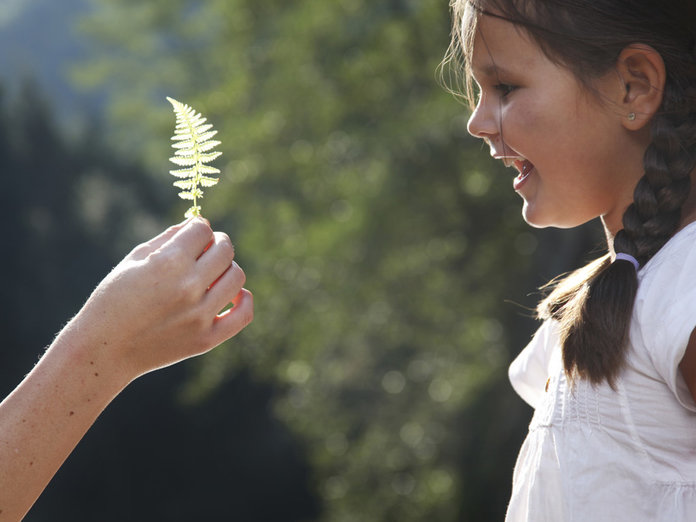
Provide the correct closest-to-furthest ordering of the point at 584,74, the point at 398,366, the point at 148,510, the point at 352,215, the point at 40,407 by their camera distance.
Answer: the point at 40,407 < the point at 584,74 < the point at 352,215 < the point at 398,366 < the point at 148,510

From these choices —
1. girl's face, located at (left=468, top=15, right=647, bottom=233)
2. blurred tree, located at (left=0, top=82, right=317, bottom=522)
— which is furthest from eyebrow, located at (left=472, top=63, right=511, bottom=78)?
blurred tree, located at (left=0, top=82, right=317, bottom=522)

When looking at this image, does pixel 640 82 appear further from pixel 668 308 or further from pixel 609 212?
pixel 668 308

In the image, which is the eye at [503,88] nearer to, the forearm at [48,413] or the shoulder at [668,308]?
the shoulder at [668,308]

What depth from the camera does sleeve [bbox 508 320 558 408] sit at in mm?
1901

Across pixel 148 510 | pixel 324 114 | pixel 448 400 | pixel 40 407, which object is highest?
pixel 324 114

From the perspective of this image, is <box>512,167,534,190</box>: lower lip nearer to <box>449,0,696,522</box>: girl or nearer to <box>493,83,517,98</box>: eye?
<box>449,0,696,522</box>: girl

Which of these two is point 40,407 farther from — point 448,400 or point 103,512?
point 103,512

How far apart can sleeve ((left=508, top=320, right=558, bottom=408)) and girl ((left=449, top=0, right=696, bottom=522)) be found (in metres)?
0.09

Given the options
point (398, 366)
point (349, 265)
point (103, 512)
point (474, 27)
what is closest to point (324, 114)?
point (349, 265)

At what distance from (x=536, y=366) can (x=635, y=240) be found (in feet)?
→ 1.50

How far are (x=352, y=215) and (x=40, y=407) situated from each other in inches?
271

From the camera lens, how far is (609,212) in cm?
175

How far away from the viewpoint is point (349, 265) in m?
8.52

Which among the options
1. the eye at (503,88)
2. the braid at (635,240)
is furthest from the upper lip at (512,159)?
the braid at (635,240)
